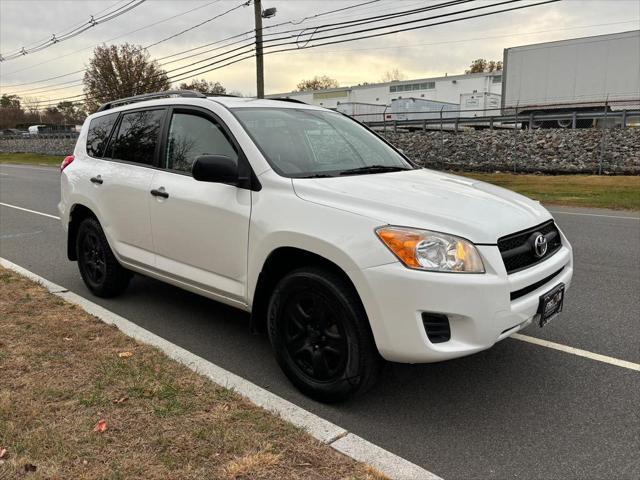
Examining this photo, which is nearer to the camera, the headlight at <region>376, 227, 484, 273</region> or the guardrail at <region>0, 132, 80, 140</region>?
the headlight at <region>376, 227, 484, 273</region>

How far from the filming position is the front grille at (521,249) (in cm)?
298

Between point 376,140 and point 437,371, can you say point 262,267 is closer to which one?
point 437,371

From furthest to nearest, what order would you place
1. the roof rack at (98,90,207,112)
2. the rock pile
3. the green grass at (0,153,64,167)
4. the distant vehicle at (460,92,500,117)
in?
1. the distant vehicle at (460,92,500,117)
2. the green grass at (0,153,64,167)
3. the rock pile
4. the roof rack at (98,90,207,112)

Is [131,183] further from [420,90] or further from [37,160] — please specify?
[420,90]

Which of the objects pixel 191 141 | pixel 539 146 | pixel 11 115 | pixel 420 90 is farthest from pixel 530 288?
pixel 11 115

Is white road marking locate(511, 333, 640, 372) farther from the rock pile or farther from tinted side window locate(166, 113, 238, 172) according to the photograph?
the rock pile

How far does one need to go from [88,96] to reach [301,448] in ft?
218

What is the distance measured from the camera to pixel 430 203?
3105 millimetres

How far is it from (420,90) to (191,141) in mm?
53452

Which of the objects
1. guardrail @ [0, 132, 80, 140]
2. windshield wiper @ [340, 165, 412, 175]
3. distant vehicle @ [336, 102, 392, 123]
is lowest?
windshield wiper @ [340, 165, 412, 175]

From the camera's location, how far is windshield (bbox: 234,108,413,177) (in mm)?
3707

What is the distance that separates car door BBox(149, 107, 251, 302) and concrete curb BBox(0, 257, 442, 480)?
522 millimetres

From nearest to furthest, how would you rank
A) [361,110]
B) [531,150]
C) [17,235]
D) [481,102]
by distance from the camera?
1. [17,235]
2. [531,150]
3. [481,102]
4. [361,110]

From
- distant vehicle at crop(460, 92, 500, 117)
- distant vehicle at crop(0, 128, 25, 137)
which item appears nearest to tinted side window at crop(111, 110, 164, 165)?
distant vehicle at crop(460, 92, 500, 117)
